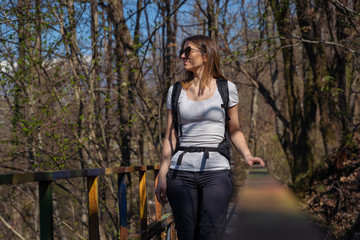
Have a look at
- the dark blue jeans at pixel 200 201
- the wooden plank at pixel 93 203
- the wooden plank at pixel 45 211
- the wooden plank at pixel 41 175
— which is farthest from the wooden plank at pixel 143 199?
the wooden plank at pixel 45 211

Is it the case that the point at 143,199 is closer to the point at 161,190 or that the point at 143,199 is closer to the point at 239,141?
the point at 161,190

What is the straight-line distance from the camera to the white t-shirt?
2502 millimetres

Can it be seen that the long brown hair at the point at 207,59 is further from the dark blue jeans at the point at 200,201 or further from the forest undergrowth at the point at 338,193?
the forest undergrowth at the point at 338,193

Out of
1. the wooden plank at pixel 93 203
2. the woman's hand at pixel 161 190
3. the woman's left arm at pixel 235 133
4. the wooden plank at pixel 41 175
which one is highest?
the woman's left arm at pixel 235 133

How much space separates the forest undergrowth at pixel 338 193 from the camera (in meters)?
7.10

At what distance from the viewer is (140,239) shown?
12.6 ft

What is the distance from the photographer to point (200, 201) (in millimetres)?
2537

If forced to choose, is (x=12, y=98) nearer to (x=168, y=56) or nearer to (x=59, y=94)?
(x=59, y=94)

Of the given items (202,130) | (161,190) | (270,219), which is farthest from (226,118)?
(270,219)

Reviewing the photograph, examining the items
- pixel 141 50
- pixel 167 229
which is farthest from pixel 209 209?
pixel 141 50

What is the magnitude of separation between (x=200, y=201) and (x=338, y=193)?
6.72 meters

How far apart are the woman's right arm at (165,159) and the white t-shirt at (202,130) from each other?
0.12m

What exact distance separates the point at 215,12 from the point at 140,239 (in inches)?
330

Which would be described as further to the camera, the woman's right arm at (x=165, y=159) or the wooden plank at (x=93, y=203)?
the wooden plank at (x=93, y=203)
